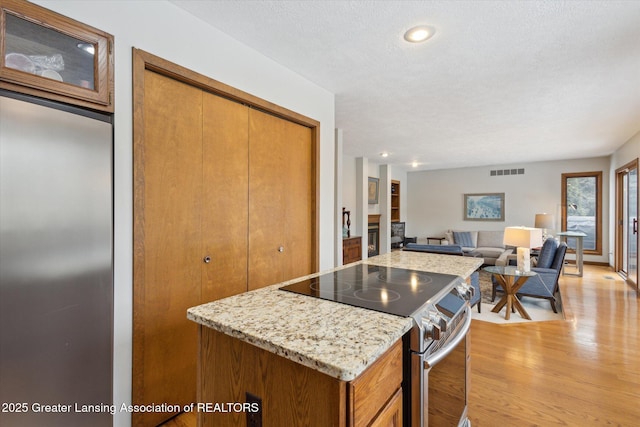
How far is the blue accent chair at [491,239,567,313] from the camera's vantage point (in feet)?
13.0

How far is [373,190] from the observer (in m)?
7.63

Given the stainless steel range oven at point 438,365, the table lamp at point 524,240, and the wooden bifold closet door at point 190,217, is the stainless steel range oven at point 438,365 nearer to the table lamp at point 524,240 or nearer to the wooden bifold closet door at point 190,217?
the wooden bifold closet door at point 190,217

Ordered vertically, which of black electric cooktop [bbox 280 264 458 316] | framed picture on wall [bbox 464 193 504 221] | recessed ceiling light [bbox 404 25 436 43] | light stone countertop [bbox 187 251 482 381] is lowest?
light stone countertop [bbox 187 251 482 381]

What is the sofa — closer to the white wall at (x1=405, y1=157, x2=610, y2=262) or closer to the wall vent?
the white wall at (x1=405, y1=157, x2=610, y2=262)

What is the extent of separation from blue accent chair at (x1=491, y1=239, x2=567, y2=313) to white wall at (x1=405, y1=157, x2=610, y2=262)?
401 cm

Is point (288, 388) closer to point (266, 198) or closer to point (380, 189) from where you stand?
Answer: point (266, 198)

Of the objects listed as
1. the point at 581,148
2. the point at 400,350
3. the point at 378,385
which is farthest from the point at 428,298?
the point at 581,148

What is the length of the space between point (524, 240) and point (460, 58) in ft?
7.61

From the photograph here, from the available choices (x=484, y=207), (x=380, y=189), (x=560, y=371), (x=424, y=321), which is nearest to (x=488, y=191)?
(x=484, y=207)

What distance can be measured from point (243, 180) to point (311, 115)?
1.02m

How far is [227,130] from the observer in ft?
7.08

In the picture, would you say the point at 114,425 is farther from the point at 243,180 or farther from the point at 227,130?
the point at 227,130

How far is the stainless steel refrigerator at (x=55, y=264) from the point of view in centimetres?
121

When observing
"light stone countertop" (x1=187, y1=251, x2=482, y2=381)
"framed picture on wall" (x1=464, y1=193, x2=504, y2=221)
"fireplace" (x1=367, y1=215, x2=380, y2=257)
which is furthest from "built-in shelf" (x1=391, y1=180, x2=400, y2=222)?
"light stone countertop" (x1=187, y1=251, x2=482, y2=381)
